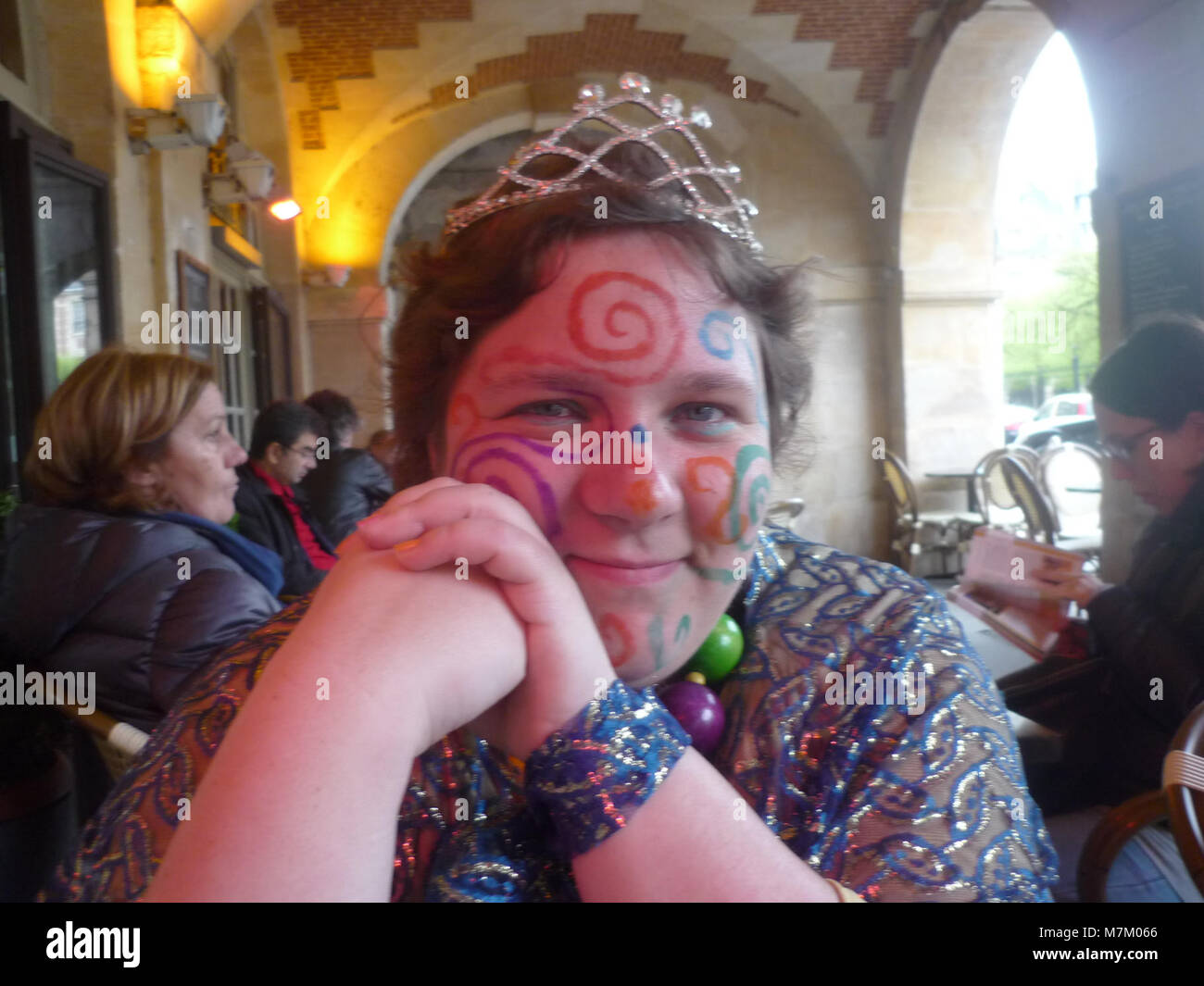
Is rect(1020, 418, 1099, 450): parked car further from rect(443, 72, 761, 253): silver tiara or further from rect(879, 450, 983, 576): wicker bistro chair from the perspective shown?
rect(443, 72, 761, 253): silver tiara

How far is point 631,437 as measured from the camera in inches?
30.5

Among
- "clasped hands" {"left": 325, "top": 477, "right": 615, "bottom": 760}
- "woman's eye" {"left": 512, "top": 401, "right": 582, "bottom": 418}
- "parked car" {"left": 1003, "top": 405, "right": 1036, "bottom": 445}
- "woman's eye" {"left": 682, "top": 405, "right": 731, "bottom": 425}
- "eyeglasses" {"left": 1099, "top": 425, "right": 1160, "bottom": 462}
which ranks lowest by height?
"clasped hands" {"left": 325, "top": 477, "right": 615, "bottom": 760}

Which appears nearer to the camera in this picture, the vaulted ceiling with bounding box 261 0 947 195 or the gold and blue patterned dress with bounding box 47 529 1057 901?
the gold and blue patterned dress with bounding box 47 529 1057 901

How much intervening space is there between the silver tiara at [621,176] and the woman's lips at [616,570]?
0.34 metres

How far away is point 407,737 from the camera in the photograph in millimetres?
594

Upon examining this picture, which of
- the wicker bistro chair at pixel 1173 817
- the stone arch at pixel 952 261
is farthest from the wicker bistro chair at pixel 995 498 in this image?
→ the wicker bistro chair at pixel 1173 817

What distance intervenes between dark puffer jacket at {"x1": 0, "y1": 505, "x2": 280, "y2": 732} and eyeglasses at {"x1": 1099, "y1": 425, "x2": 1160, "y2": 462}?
215 centimetres

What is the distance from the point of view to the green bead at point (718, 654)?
90 cm

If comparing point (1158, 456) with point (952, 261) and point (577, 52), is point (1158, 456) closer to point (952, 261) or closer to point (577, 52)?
point (952, 261)

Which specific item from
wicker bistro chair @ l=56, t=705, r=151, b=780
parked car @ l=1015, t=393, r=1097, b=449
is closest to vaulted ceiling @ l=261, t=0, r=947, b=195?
parked car @ l=1015, t=393, r=1097, b=449

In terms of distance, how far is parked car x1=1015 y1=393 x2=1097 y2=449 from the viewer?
15095 millimetres

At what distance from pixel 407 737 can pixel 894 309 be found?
9.35 meters
